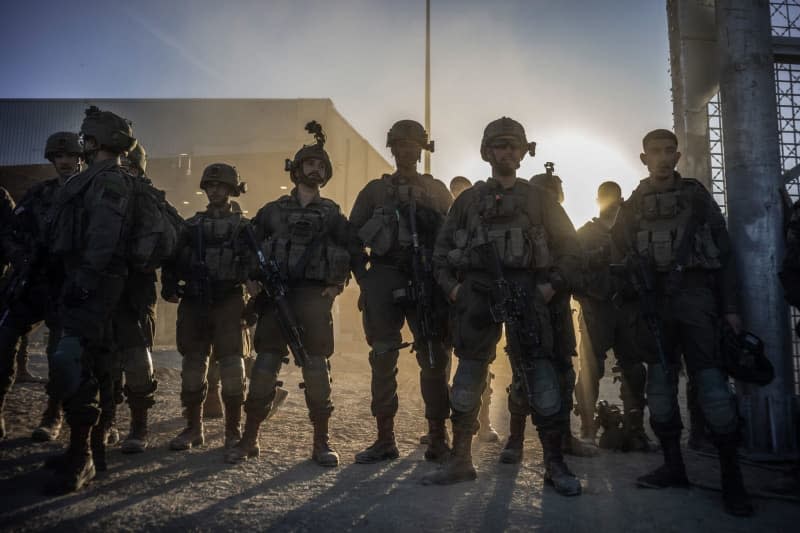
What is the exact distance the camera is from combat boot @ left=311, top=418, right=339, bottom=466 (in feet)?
12.0

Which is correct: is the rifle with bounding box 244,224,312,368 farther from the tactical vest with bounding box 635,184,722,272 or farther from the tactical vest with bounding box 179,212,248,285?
the tactical vest with bounding box 635,184,722,272

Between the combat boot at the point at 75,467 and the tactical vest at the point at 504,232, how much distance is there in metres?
2.55

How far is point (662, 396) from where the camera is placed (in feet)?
10.7

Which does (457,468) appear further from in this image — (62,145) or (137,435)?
(62,145)

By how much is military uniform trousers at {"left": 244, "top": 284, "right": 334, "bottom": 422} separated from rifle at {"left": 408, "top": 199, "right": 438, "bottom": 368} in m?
0.71

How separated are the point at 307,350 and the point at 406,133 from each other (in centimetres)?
197

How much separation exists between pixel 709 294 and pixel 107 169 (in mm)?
3992

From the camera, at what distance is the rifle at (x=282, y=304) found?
3830 millimetres

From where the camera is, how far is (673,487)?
3.16m

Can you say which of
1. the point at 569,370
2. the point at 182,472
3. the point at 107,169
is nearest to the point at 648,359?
the point at 569,370

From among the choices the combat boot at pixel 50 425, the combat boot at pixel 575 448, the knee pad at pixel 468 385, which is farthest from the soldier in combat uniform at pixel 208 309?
the combat boot at pixel 575 448

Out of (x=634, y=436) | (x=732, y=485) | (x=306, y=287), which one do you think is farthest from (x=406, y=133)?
(x=732, y=485)

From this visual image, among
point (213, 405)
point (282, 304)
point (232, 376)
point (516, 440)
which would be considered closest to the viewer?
point (282, 304)

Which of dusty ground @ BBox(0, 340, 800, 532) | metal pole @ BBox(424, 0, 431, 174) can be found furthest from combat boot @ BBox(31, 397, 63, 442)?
metal pole @ BBox(424, 0, 431, 174)
